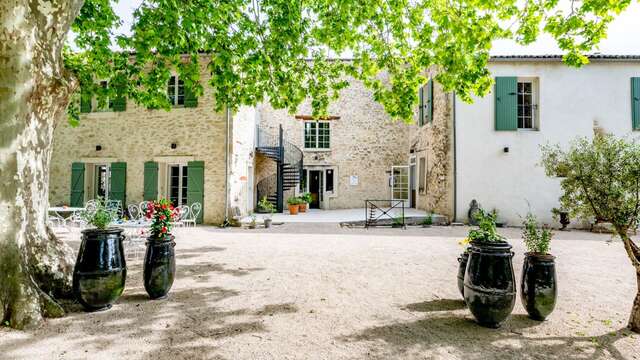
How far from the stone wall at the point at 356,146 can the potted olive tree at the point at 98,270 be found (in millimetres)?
12566

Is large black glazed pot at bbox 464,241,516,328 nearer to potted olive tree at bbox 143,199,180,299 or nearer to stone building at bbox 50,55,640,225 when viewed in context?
potted olive tree at bbox 143,199,180,299

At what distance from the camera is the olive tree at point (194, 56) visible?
304 cm

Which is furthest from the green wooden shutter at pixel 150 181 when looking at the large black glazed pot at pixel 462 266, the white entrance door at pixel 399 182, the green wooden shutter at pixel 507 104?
the green wooden shutter at pixel 507 104

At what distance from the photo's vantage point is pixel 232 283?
4.48 metres

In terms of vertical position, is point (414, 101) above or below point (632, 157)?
above

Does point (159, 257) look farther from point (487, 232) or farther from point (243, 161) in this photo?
point (243, 161)

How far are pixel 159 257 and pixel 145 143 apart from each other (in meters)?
8.28

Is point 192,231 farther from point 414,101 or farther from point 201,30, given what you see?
point 414,101

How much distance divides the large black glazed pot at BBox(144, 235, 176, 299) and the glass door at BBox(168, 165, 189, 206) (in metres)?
7.48

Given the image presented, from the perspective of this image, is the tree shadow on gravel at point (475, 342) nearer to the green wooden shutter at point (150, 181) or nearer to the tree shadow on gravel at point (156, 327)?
the tree shadow on gravel at point (156, 327)

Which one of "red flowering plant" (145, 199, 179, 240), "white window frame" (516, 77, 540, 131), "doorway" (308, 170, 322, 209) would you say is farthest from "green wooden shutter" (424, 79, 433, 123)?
"red flowering plant" (145, 199, 179, 240)

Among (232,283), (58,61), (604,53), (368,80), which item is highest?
(604,53)

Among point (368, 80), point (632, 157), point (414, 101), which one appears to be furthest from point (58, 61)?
point (632, 157)

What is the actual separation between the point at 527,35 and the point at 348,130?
37.2 feet
